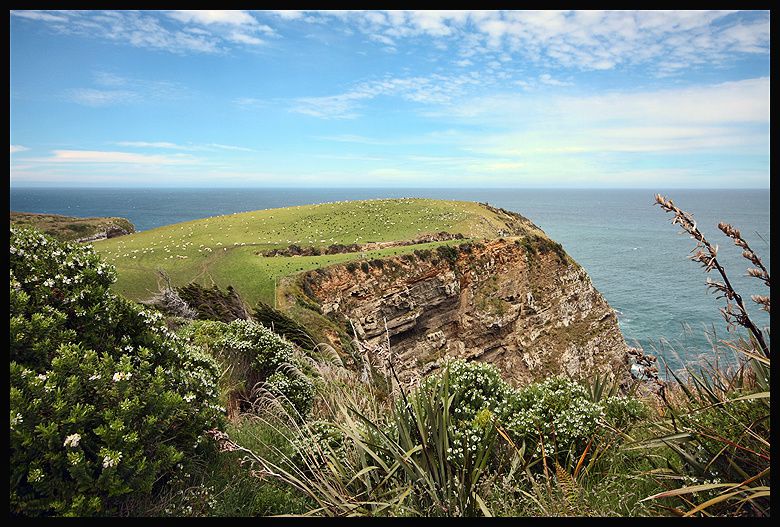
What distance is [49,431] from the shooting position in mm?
2797

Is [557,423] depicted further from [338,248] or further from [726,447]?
[338,248]

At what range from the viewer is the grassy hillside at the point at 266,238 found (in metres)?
25.5

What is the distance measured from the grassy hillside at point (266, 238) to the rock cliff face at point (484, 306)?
6.58ft

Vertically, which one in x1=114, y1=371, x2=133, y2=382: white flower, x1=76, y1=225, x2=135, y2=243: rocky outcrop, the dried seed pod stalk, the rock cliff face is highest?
the dried seed pod stalk

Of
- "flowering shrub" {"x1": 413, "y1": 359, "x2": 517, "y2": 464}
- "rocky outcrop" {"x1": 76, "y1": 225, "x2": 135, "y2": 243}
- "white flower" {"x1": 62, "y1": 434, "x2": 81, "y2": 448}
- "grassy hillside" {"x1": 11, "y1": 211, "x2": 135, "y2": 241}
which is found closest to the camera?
→ "white flower" {"x1": 62, "y1": 434, "x2": 81, "y2": 448}

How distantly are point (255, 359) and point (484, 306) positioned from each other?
26.2 m

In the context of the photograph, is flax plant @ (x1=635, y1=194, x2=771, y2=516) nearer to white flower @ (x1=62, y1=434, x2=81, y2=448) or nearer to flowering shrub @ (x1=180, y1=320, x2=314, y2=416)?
white flower @ (x1=62, y1=434, x2=81, y2=448)

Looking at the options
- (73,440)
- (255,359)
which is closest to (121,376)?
(73,440)

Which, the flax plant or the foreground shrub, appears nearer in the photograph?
the flax plant

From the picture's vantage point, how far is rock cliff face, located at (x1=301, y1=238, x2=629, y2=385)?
2692 centimetres

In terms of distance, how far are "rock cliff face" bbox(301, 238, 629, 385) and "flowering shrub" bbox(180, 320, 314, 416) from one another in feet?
50.4

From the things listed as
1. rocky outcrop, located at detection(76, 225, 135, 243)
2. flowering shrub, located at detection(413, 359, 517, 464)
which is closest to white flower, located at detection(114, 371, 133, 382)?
flowering shrub, located at detection(413, 359, 517, 464)
